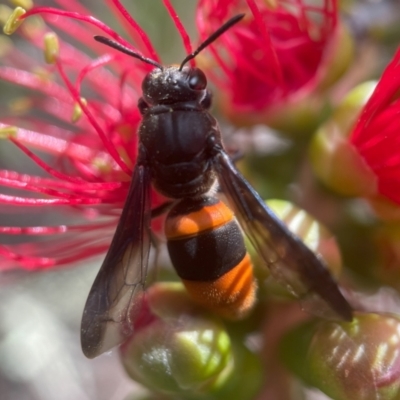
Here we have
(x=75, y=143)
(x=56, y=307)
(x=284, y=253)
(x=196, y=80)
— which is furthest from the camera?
(x=56, y=307)

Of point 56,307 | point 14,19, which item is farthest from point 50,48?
point 56,307

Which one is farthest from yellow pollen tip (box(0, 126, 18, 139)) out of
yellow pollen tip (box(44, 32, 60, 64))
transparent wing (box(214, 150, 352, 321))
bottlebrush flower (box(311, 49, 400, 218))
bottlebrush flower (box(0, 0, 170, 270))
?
bottlebrush flower (box(311, 49, 400, 218))

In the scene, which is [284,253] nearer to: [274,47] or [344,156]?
[344,156]

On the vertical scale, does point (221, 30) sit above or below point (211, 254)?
above

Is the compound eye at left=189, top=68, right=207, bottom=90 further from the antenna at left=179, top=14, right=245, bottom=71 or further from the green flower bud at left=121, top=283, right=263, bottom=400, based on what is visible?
the green flower bud at left=121, top=283, right=263, bottom=400

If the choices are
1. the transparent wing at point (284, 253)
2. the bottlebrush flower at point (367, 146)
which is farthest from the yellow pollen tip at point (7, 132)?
the bottlebrush flower at point (367, 146)

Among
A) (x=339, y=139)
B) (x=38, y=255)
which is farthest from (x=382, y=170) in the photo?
(x=38, y=255)

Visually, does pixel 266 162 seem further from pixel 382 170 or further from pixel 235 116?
pixel 382 170
